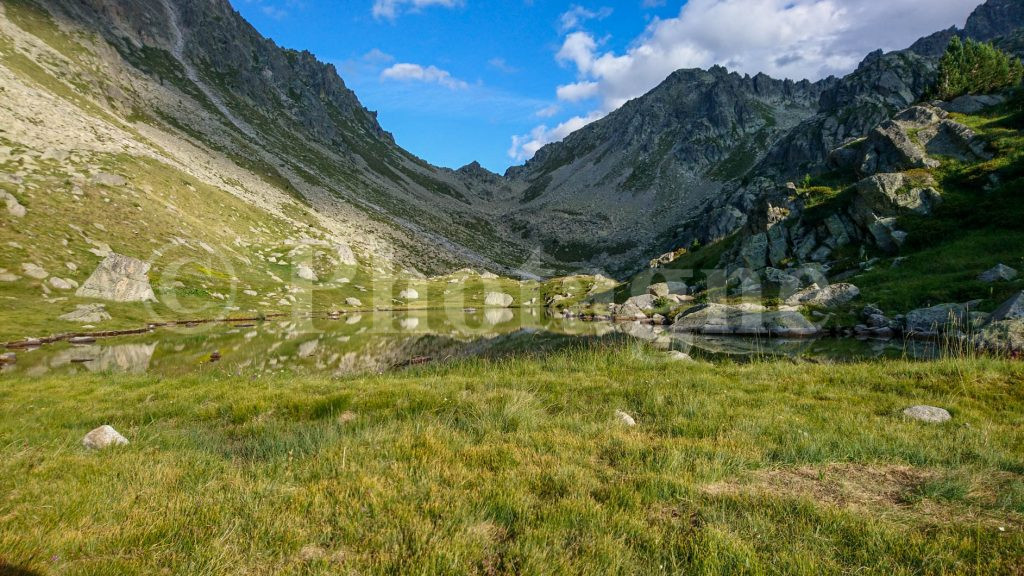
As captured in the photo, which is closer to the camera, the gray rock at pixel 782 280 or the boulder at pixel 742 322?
the boulder at pixel 742 322

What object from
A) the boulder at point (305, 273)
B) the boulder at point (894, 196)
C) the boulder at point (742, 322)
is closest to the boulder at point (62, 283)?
the boulder at point (305, 273)

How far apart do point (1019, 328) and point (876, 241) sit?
3077cm

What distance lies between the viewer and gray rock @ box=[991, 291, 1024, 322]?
17159 mm

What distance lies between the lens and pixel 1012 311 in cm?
1753

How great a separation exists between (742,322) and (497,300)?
6925 cm

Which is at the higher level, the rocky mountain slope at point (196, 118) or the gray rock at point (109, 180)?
the rocky mountain slope at point (196, 118)

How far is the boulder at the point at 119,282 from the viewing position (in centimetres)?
4412

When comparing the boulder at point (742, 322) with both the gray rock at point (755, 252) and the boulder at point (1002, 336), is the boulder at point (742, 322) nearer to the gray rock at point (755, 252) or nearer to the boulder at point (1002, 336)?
the boulder at point (1002, 336)

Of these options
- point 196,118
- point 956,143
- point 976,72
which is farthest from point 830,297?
point 196,118

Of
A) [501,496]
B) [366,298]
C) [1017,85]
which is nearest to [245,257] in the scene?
[366,298]

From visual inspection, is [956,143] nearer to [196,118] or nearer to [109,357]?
[109,357]

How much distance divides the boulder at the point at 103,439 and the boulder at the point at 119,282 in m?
50.5

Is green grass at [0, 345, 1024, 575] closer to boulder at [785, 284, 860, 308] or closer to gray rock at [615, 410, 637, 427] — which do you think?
gray rock at [615, 410, 637, 427]

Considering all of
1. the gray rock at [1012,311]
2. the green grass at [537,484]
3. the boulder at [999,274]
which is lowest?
the green grass at [537,484]
